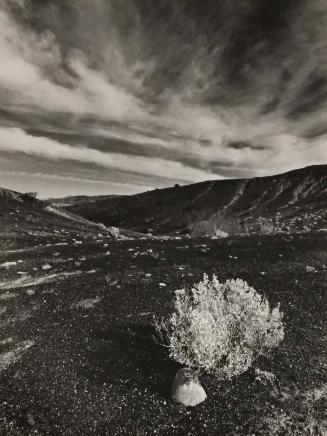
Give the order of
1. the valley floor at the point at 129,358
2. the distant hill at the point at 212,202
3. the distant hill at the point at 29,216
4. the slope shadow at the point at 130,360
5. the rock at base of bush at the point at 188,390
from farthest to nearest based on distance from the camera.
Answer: the distant hill at the point at 212,202 < the distant hill at the point at 29,216 < the slope shadow at the point at 130,360 < the rock at base of bush at the point at 188,390 < the valley floor at the point at 129,358

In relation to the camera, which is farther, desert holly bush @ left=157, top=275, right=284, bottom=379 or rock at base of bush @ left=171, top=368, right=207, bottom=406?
desert holly bush @ left=157, top=275, right=284, bottom=379

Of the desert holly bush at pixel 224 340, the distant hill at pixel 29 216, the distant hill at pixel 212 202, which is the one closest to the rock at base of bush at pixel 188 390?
the desert holly bush at pixel 224 340

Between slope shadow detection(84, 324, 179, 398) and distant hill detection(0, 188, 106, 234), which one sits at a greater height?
distant hill detection(0, 188, 106, 234)

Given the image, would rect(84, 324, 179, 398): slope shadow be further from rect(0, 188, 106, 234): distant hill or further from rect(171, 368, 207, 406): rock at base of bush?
rect(0, 188, 106, 234): distant hill

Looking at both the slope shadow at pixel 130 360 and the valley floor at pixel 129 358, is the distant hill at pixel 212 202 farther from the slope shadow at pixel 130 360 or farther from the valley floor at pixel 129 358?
the slope shadow at pixel 130 360

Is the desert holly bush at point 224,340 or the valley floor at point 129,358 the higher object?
the desert holly bush at point 224,340

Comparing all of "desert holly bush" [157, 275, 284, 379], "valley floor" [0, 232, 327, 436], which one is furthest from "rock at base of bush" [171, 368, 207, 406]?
"desert holly bush" [157, 275, 284, 379]
